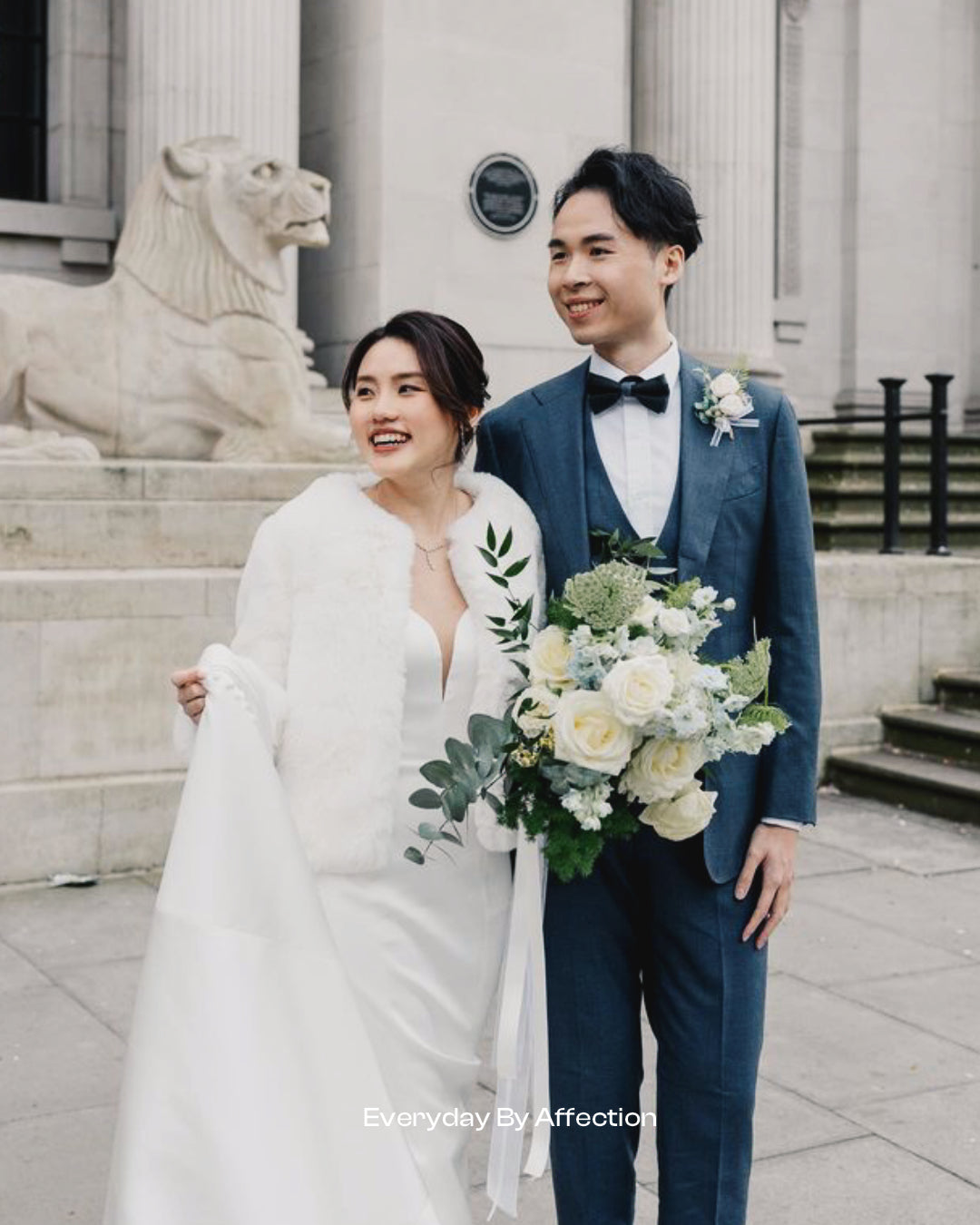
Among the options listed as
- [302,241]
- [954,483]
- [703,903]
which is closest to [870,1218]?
[703,903]

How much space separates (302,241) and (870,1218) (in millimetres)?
5866

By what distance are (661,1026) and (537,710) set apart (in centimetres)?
73

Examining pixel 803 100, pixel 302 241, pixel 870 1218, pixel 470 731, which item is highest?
pixel 803 100

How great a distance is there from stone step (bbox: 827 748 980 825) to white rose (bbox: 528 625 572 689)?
6.33m

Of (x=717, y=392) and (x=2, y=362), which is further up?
(x=2, y=362)

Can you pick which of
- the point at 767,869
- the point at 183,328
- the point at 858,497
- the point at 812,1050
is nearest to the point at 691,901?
the point at 767,869

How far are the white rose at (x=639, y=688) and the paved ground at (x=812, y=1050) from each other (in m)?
1.76

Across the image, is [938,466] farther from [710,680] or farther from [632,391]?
[710,680]

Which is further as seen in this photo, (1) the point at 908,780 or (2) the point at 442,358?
(1) the point at 908,780

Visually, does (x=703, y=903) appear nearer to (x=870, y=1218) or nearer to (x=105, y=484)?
(x=870, y=1218)

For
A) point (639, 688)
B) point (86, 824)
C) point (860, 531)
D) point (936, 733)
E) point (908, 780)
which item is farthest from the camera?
point (860, 531)

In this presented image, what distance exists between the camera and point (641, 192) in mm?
3074

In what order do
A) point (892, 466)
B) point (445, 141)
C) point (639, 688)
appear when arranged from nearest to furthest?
1. point (639, 688)
2. point (892, 466)
3. point (445, 141)

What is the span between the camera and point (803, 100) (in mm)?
15094
